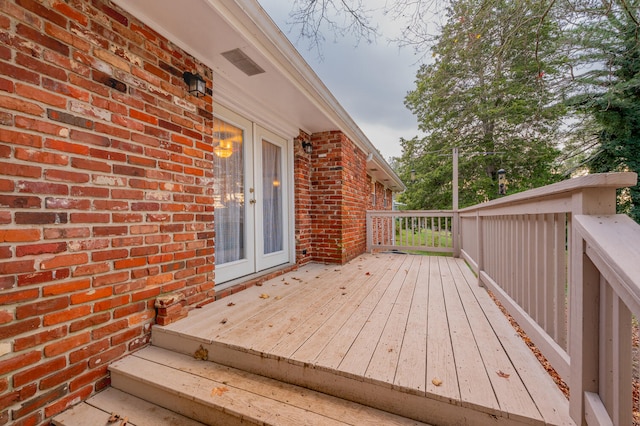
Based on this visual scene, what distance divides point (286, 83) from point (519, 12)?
2.69 meters

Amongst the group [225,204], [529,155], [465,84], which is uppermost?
[465,84]

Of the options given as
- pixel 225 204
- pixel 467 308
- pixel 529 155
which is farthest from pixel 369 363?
pixel 529 155

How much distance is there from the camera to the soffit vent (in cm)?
221

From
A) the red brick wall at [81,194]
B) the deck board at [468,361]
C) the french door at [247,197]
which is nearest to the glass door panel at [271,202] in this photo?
the french door at [247,197]

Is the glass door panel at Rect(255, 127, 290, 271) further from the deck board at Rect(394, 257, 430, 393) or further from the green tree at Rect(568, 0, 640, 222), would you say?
the green tree at Rect(568, 0, 640, 222)

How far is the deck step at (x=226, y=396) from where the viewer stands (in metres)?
1.24

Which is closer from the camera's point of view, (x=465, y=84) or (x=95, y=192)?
(x=95, y=192)

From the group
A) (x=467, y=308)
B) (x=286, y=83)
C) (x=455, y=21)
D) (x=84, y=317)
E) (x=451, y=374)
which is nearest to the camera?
(x=451, y=374)

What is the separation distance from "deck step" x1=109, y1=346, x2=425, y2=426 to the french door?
1.13 meters

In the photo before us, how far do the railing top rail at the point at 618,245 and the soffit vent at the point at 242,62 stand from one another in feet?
8.17

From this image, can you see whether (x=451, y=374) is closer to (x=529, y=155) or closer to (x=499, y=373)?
(x=499, y=373)

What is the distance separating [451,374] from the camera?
1358 mm

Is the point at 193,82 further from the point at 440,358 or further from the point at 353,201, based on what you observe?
the point at 353,201

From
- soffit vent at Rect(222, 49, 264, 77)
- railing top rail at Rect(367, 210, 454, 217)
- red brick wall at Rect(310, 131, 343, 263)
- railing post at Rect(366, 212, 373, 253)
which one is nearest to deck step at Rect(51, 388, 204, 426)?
soffit vent at Rect(222, 49, 264, 77)
